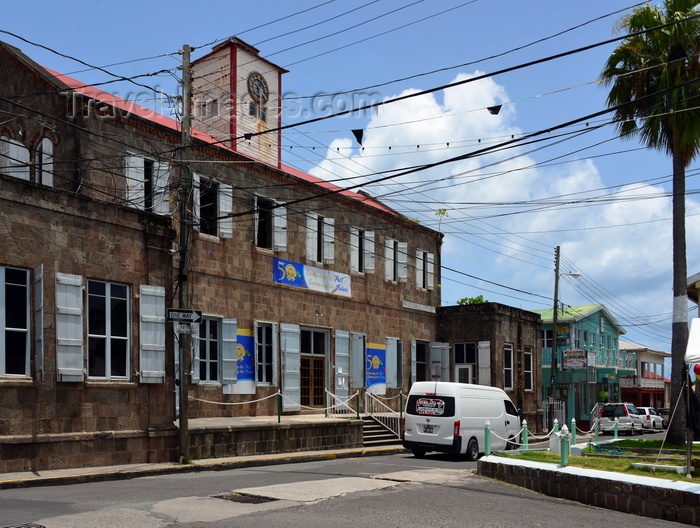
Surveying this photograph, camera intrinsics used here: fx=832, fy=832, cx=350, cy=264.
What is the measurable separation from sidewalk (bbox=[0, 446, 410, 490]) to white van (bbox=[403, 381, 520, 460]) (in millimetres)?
2108

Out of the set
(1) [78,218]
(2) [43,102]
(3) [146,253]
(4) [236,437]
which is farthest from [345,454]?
(2) [43,102]

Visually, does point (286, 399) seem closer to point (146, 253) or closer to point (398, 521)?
point (146, 253)

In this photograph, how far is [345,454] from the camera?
74.9 feet

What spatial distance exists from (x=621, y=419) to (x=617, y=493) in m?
33.1

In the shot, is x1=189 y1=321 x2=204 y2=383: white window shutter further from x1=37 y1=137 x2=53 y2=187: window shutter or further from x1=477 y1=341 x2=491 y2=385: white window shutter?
x1=477 y1=341 x2=491 y2=385: white window shutter

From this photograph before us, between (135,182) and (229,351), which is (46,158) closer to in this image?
(135,182)

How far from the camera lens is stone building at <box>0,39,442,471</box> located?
16.3m

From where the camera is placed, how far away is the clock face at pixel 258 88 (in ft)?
103

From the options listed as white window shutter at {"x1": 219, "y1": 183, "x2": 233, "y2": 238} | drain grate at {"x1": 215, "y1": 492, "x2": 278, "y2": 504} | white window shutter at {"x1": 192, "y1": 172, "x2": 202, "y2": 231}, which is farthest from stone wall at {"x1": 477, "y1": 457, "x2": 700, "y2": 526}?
white window shutter at {"x1": 219, "y1": 183, "x2": 233, "y2": 238}

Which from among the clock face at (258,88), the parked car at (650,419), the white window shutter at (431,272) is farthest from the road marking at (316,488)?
the parked car at (650,419)

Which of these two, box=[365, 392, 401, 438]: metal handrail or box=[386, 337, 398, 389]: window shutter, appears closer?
box=[365, 392, 401, 438]: metal handrail

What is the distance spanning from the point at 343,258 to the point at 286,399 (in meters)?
6.26

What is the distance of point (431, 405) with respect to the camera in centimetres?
2217

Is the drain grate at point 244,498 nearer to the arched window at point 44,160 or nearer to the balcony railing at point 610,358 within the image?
the arched window at point 44,160
